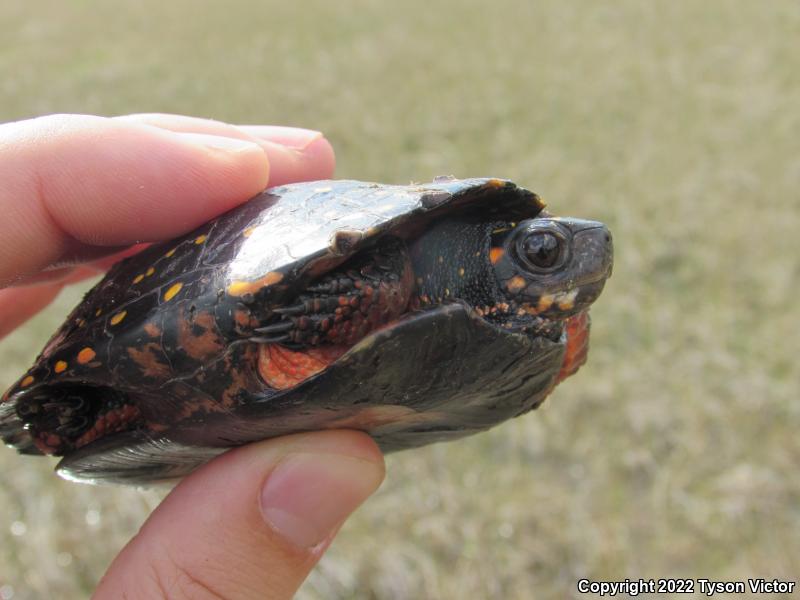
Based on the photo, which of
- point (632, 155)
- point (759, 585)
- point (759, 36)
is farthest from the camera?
point (759, 36)

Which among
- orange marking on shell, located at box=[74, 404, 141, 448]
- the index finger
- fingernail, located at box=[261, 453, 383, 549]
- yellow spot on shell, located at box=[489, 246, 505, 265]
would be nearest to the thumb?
Result: fingernail, located at box=[261, 453, 383, 549]

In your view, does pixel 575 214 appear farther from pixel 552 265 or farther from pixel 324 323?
pixel 324 323

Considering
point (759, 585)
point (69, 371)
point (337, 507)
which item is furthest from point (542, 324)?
point (759, 585)

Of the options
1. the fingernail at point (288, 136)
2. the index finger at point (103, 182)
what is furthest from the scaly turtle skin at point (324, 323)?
the fingernail at point (288, 136)

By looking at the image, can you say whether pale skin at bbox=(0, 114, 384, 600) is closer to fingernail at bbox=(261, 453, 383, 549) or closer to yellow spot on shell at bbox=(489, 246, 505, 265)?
fingernail at bbox=(261, 453, 383, 549)

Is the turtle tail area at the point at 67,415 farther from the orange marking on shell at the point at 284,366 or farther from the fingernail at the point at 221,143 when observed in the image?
the fingernail at the point at 221,143

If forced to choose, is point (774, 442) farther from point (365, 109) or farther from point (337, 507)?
point (365, 109)
